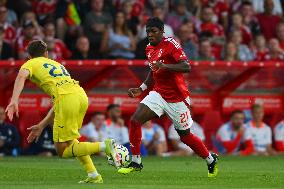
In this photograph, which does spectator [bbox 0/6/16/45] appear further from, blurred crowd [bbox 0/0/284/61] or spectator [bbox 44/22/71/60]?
spectator [bbox 44/22/71/60]

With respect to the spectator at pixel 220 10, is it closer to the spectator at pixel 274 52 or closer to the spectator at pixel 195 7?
the spectator at pixel 195 7

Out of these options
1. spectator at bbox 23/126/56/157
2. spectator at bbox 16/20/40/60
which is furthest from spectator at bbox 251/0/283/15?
A: spectator at bbox 23/126/56/157

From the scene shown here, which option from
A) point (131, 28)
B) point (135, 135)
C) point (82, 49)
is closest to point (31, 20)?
point (82, 49)

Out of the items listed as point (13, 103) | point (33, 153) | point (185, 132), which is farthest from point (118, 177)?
point (33, 153)

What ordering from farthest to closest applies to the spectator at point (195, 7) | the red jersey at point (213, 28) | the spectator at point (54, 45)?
1. the spectator at point (195, 7)
2. the red jersey at point (213, 28)
3. the spectator at point (54, 45)

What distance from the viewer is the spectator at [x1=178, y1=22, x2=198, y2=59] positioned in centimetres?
2249

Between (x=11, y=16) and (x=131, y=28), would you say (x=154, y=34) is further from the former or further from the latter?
(x=131, y=28)

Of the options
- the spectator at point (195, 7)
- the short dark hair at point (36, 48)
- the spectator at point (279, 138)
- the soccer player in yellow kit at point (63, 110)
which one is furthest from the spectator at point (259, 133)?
the short dark hair at point (36, 48)

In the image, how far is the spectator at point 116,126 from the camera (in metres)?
20.4

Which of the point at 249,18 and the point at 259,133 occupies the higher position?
the point at 249,18

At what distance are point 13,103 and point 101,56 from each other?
1052cm

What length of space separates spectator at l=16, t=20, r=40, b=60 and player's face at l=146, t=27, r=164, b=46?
733 centimetres

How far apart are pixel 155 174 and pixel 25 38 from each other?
7593 mm

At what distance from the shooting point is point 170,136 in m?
21.2
